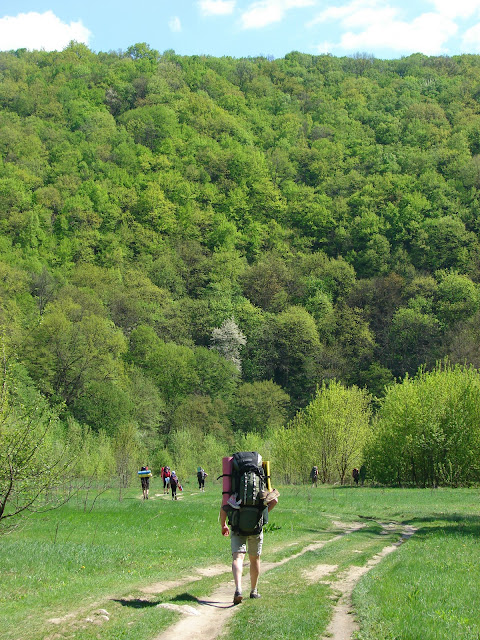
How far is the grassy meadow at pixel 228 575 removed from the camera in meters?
8.16

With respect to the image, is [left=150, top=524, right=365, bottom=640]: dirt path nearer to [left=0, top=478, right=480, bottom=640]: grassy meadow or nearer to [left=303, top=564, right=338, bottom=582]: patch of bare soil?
[left=0, top=478, right=480, bottom=640]: grassy meadow

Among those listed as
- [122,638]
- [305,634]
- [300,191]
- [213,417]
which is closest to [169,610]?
[122,638]

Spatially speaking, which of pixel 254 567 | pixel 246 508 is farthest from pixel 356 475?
pixel 246 508

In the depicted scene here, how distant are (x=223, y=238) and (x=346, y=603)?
134m

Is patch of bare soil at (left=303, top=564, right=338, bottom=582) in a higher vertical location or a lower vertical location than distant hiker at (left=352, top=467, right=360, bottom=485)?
higher

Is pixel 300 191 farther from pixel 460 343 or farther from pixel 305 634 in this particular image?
pixel 305 634

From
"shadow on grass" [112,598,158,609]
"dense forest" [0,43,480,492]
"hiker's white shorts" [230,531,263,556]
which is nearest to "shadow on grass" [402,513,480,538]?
"hiker's white shorts" [230,531,263,556]

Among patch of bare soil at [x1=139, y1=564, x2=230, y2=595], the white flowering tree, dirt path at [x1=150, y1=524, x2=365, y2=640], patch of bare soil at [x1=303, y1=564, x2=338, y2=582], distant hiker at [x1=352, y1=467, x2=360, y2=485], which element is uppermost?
the white flowering tree

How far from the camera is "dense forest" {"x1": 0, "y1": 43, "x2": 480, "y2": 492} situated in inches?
3465

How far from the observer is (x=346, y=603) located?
952 cm

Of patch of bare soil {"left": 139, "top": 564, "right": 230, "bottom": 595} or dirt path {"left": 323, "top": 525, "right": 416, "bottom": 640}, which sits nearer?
dirt path {"left": 323, "top": 525, "right": 416, "bottom": 640}

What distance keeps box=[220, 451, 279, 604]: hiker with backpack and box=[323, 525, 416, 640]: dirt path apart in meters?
1.29

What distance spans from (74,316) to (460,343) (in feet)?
176

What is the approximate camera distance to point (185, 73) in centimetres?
19688
